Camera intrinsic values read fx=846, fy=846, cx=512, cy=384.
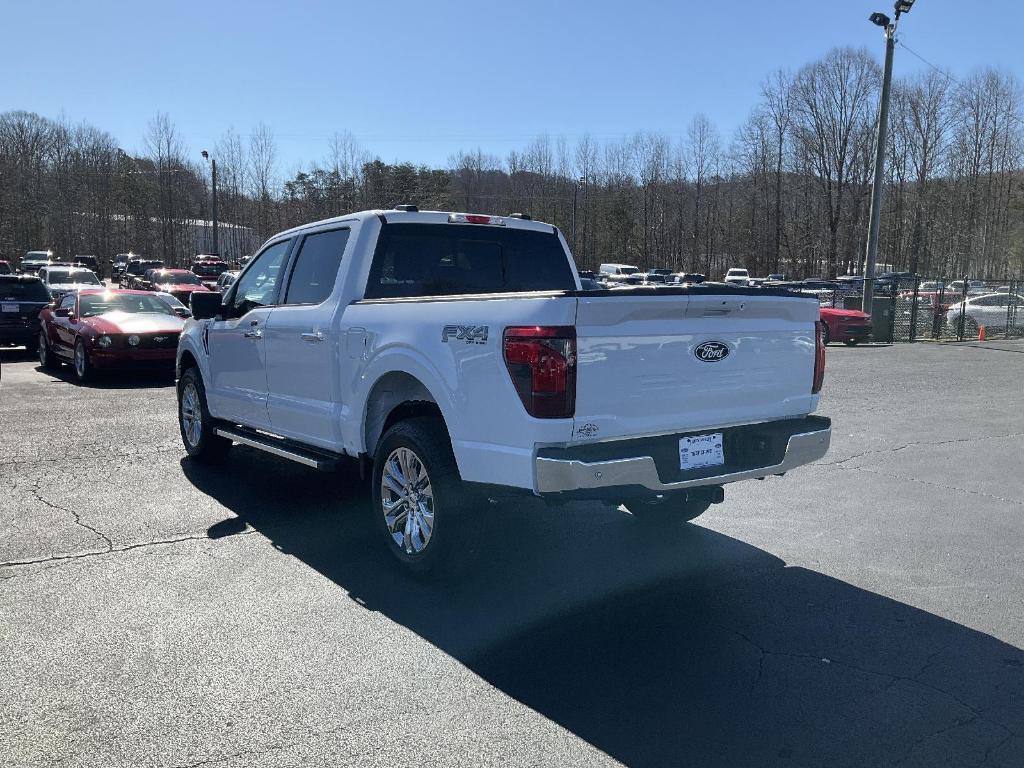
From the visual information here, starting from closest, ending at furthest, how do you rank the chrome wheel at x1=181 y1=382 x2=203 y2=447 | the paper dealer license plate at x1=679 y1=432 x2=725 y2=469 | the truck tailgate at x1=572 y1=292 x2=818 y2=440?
the truck tailgate at x1=572 y1=292 x2=818 y2=440 < the paper dealer license plate at x1=679 y1=432 x2=725 y2=469 < the chrome wheel at x1=181 y1=382 x2=203 y2=447

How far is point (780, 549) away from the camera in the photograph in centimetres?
538

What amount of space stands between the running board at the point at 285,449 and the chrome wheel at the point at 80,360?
25.5ft

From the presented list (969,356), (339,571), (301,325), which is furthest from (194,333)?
(969,356)

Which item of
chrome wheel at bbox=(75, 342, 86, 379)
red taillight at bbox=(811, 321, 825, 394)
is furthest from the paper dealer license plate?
chrome wheel at bbox=(75, 342, 86, 379)

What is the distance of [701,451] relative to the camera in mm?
4328

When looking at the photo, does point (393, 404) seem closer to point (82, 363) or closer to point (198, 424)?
point (198, 424)

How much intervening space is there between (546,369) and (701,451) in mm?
1032

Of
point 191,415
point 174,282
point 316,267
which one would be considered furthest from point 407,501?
point 174,282

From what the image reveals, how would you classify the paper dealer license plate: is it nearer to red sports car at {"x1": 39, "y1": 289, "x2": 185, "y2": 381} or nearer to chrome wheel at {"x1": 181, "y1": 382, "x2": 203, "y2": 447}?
chrome wheel at {"x1": 181, "y1": 382, "x2": 203, "y2": 447}

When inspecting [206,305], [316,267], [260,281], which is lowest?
[206,305]

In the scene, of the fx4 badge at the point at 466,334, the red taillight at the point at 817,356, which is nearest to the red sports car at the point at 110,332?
the fx4 badge at the point at 466,334

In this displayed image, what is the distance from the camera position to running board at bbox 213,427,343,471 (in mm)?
5512

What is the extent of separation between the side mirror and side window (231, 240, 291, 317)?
0.42ft

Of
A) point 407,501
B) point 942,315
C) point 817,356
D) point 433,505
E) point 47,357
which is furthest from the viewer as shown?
point 942,315
